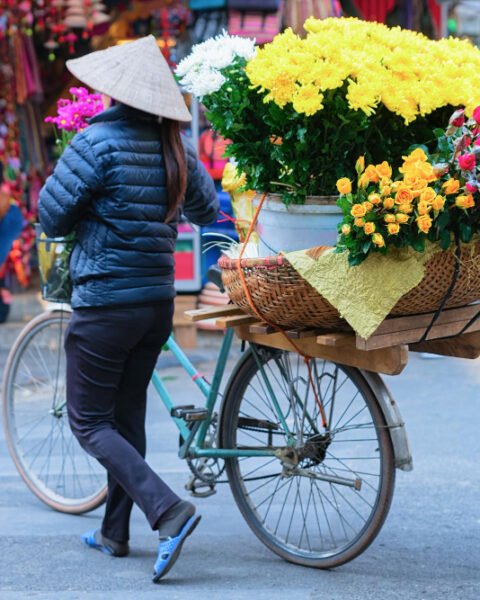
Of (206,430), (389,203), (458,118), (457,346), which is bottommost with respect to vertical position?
(206,430)

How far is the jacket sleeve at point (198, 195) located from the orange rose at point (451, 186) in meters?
1.16

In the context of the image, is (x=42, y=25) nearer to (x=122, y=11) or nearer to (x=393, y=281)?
(x=122, y=11)

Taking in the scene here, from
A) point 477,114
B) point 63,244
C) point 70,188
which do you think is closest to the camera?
point 477,114

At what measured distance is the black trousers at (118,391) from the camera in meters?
3.98

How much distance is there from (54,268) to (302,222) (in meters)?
1.29

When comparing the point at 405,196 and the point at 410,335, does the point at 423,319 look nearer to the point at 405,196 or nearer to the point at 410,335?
the point at 410,335

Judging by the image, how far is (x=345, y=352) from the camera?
378 centimetres

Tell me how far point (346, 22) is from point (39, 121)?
668cm

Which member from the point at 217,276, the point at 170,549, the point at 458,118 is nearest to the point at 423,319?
the point at 458,118

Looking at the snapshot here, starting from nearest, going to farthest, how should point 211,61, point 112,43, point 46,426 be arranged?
point 211,61 < point 46,426 < point 112,43

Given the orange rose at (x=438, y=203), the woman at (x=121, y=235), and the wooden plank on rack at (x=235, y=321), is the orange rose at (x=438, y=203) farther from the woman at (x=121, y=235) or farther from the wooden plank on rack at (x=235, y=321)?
the woman at (x=121, y=235)

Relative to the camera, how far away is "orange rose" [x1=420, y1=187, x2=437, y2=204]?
10.9ft

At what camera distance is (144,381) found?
167 inches

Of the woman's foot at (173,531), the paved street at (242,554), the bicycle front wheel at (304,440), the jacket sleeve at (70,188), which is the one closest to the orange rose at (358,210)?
the bicycle front wheel at (304,440)
